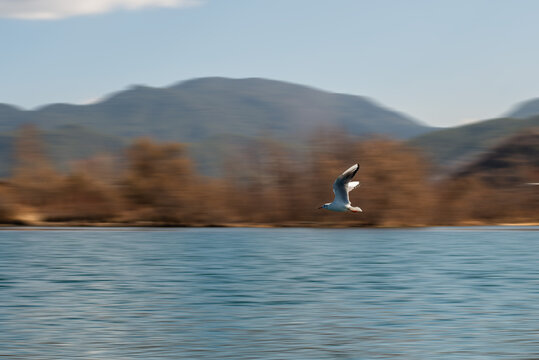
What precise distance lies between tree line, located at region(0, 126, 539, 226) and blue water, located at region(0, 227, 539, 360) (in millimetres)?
42901

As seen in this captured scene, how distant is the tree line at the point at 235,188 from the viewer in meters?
80.0

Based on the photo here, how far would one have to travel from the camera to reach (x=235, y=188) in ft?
297

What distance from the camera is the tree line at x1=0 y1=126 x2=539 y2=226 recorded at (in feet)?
262

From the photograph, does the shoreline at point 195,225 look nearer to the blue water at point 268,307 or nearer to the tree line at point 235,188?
the tree line at point 235,188

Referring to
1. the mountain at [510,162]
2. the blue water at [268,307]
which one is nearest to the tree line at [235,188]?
the blue water at [268,307]

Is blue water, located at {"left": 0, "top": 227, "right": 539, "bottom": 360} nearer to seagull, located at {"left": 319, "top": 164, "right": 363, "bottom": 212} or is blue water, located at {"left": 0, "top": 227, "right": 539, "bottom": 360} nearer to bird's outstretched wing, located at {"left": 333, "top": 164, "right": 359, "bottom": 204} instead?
seagull, located at {"left": 319, "top": 164, "right": 363, "bottom": 212}

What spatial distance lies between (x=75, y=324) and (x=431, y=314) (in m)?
7.98

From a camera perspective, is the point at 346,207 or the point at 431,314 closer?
the point at 431,314

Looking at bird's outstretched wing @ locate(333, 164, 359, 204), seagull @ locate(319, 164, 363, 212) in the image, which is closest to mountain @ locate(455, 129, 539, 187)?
seagull @ locate(319, 164, 363, 212)

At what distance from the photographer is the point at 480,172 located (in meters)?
160

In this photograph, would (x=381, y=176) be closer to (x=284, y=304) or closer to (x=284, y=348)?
(x=284, y=304)

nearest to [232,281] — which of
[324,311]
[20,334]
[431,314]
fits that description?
[324,311]

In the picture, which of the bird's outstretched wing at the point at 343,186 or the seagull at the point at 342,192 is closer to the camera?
the bird's outstretched wing at the point at 343,186

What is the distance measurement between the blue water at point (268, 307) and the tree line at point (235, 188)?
141 feet
